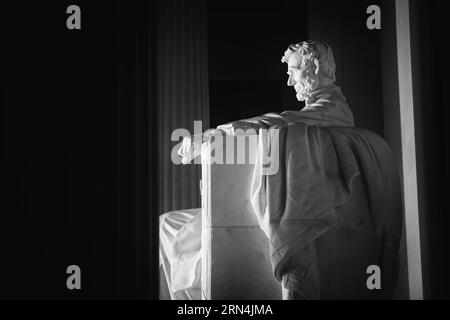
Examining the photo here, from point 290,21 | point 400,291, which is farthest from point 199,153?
point 290,21

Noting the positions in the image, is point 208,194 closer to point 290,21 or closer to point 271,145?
point 271,145

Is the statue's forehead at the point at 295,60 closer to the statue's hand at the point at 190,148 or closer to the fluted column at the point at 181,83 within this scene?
the statue's hand at the point at 190,148

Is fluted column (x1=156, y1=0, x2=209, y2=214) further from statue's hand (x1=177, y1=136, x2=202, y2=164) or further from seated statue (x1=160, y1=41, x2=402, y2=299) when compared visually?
statue's hand (x1=177, y1=136, x2=202, y2=164)

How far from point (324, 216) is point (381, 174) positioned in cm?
46

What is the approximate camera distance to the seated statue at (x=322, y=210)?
12.6 feet

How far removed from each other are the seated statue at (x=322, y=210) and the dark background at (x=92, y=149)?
0.32 metres

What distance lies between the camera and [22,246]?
3582 millimetres

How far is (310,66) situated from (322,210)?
100 cm

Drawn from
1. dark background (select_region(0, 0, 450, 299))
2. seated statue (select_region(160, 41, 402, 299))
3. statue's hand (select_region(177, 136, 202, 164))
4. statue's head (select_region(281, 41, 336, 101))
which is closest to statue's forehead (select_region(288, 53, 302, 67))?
statue's head (select_region(281, 41, 336, 101))

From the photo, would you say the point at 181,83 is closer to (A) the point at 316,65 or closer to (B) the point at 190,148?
(A) the point at 316,65

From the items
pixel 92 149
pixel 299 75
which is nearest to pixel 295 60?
pixel 299 75

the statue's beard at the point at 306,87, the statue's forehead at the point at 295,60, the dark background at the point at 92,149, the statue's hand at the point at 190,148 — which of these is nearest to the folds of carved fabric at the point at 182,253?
the dark background at the point at 92,149

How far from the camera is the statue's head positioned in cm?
452

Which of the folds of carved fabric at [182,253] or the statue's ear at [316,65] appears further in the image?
the statue's ear at [316,65]
